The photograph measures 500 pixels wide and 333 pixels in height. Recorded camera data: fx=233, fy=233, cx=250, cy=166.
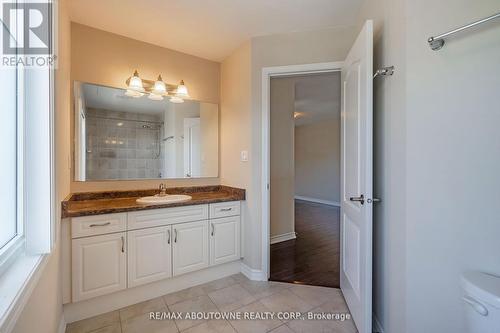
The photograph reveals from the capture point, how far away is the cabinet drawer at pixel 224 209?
2309 mm

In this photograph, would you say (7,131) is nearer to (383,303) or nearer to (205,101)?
(205,101)

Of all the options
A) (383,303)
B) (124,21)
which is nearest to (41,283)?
(383,303)

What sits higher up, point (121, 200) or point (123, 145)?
point (123, 145)

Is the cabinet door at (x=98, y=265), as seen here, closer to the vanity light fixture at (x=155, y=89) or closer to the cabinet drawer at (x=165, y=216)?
the cabinet drawer at (x=165, y=216)

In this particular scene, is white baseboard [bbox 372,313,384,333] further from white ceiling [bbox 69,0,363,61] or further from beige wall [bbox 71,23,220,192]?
white ceiling [bbox 69,0,363,61]

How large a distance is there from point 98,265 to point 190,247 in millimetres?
718

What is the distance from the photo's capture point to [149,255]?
1.96 m

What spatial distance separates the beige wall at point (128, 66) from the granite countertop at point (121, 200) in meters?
0.07

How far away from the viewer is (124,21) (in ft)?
6.74

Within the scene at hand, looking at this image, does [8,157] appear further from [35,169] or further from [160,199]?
[160,199]

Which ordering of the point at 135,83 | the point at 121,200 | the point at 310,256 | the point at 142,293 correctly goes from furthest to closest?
the point at 310,256, the point at 135,83, the point at 121,200, the point at 142,293

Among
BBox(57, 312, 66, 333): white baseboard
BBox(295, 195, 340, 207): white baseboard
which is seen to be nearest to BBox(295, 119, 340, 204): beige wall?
BBox(295, 195, 340, 207): white baseboard

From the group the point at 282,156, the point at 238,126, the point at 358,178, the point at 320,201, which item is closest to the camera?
the point at 358,178

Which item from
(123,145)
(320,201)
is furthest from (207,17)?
(320,201)
